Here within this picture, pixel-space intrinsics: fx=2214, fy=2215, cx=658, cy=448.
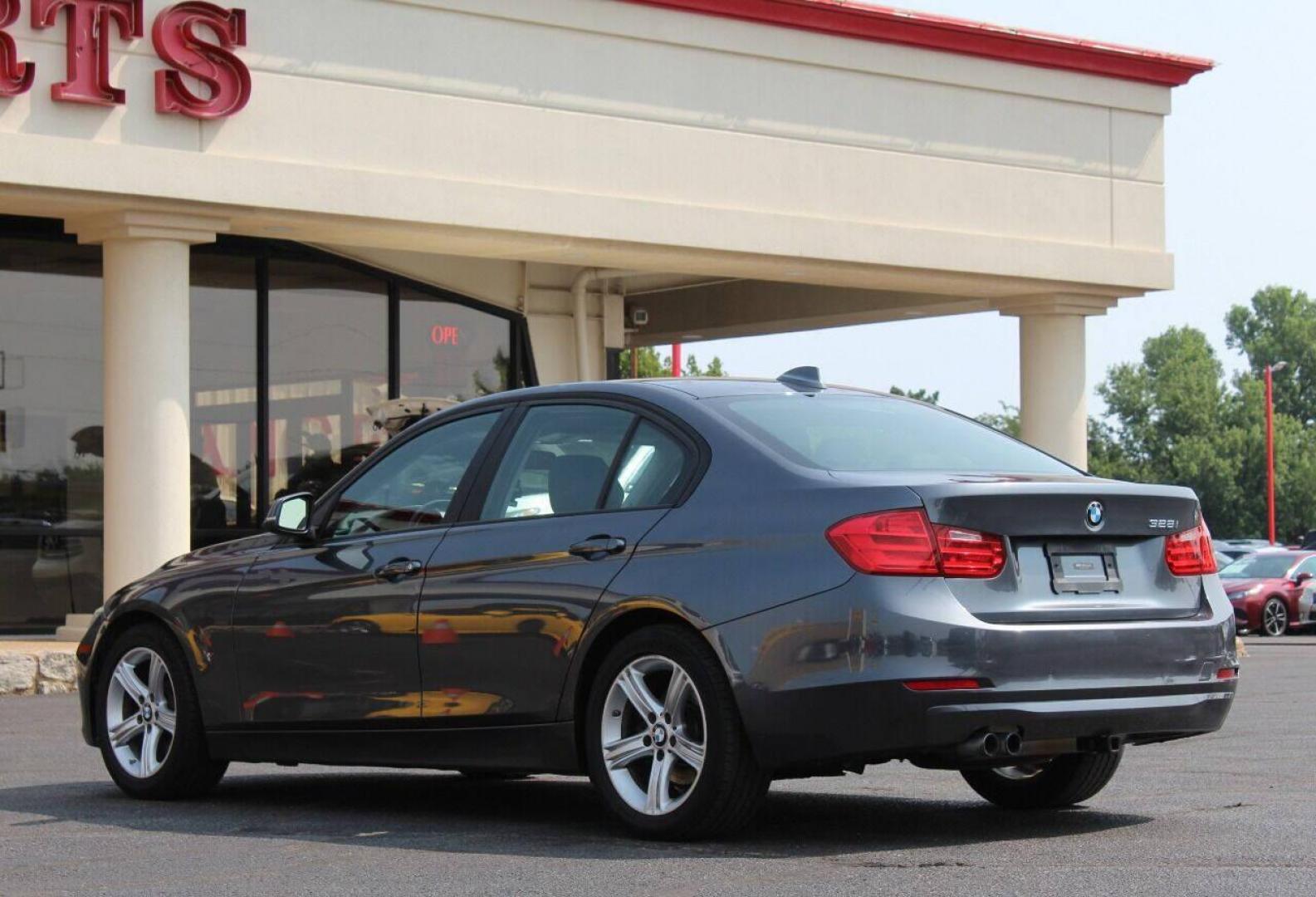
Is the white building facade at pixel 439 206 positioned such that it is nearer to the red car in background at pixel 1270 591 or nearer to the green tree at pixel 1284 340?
the red car in background at pixel 1270 591

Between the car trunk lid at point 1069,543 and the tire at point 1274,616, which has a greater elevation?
the car trunk lid at point 1069,543

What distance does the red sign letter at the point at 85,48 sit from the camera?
16750 mm

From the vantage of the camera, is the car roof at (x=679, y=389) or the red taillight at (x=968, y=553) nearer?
the red taillight at (x=968, y=553)

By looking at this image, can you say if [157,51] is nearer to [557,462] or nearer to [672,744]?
[557,462]

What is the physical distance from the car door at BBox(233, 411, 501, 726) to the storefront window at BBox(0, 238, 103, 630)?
1212 centimetres

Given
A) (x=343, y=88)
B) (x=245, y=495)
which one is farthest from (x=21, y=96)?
(x=245, y=495)

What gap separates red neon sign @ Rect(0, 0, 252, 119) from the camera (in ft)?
54.5

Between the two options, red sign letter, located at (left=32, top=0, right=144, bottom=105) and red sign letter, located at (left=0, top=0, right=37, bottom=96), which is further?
red sign letter, located at (left=32, top=0, right=144, bottom=105)

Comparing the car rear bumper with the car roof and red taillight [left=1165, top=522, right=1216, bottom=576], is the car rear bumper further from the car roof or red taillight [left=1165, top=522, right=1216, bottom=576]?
the car roof

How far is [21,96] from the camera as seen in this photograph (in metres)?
16.6

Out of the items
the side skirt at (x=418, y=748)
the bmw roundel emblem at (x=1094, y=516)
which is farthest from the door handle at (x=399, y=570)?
the bmw roundel emblem at (x=1094, y=516)

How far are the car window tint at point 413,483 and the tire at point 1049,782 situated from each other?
2.15 metres

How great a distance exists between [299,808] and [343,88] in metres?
10.8

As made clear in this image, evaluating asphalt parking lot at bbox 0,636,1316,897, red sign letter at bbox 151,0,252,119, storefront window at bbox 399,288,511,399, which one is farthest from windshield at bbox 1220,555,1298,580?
asphalt parking lot at bbox 0,636,1316,897
